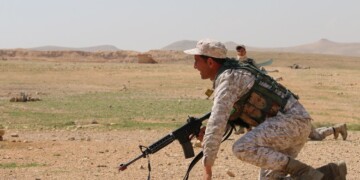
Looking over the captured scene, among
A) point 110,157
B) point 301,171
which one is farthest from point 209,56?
point 110,157

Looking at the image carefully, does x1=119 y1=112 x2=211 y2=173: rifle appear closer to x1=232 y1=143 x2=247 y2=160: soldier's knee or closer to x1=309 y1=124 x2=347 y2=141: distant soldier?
x1=232 y1=143 x2=247 y2=160: soldier's knee

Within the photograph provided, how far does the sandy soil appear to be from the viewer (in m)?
8.81

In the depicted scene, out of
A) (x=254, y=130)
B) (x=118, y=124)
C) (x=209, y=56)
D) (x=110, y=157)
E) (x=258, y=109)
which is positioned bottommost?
(x=118, y=124)

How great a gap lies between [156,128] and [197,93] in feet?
41.5

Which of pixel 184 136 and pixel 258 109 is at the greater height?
pixel 258 109

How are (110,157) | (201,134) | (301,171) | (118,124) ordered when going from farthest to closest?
1. (118,124)
2. (110,157)
3. (201,134)
4. (301,171)

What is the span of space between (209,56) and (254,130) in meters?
0.68

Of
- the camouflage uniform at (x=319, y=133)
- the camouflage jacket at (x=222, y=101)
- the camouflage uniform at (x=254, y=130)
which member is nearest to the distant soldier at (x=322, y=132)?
the camouflage uniform at (x=319, y=133)

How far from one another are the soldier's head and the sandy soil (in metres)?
2.99

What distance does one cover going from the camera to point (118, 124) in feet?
52.2

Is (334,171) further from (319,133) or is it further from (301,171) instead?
(319,133)

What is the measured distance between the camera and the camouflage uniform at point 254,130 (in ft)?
17.5

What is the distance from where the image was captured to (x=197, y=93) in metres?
27.6

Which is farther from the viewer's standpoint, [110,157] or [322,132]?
[110,157]
